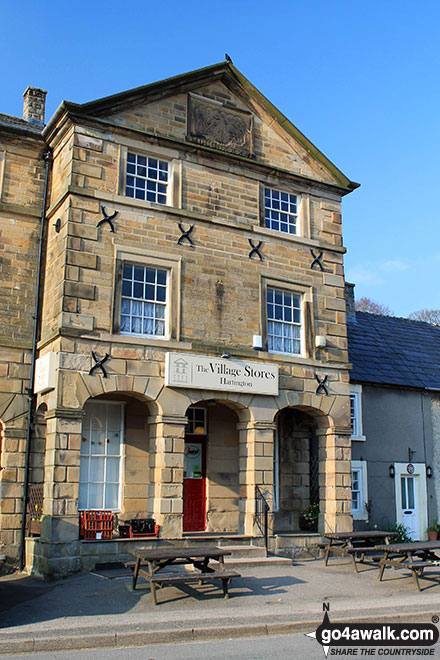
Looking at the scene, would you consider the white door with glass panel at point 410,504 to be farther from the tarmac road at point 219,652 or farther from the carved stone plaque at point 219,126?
the tarmac road at point 219,652

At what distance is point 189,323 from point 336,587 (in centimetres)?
619

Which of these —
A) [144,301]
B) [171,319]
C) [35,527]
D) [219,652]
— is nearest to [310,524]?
[171,319]

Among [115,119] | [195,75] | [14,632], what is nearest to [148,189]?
[115,119]

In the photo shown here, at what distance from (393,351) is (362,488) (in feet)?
17.0

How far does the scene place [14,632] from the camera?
8.38 meters

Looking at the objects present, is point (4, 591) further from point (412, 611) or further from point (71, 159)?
point (71, 159)

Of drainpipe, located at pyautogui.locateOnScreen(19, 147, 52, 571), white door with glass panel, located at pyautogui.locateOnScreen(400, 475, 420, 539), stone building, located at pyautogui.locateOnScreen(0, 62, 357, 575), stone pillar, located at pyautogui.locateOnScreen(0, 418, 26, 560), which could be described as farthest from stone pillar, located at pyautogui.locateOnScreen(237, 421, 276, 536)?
white door with glass panel, located at pyautogui.locateOnScreen(400, 475, 420, 539)

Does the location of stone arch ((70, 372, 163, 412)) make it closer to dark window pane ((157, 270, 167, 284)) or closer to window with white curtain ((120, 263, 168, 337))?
window with white curtain ((120, 263, 168, 337))

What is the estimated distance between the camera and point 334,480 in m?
15.8

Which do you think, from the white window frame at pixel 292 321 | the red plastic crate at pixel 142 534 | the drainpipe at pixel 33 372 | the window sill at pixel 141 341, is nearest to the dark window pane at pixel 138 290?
the window sill at pixel 141 341

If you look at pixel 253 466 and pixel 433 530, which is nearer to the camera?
pixel 253 466

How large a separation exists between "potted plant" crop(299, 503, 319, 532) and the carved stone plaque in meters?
8.91

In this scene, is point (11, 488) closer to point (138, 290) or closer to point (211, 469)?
point (211, 469)

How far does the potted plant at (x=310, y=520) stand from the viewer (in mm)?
16344
